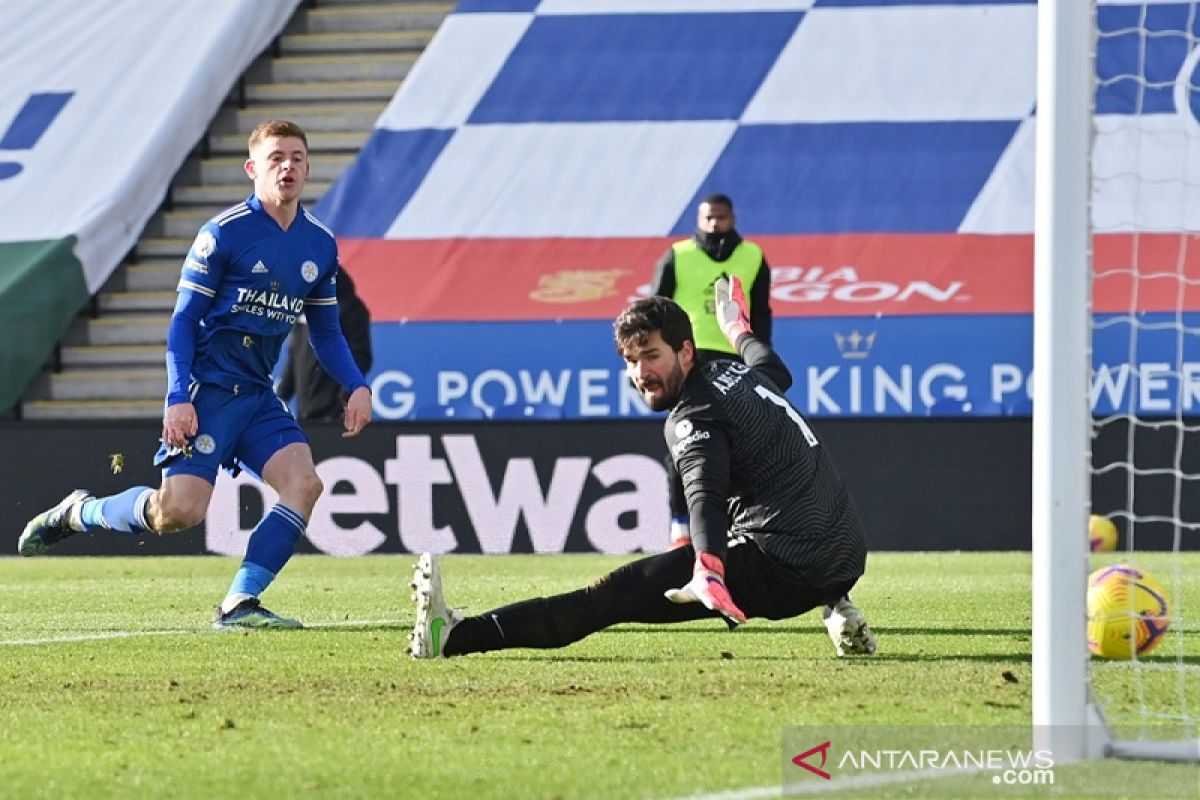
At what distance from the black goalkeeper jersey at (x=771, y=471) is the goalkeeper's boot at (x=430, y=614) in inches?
36.2

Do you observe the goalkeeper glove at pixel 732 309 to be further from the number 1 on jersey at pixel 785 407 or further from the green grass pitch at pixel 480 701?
the green grass pitch at pixel 480 701

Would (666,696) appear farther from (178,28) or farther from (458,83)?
(178,28)

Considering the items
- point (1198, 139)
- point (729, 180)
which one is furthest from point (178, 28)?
point (1198, 139)

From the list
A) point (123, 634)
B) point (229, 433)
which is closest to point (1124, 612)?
point (229, 433)

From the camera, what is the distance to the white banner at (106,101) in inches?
698

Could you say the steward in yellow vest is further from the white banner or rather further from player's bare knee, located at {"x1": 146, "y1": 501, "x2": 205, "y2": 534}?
the white banner

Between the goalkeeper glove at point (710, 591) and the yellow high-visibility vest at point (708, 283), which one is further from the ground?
the yellow high-visibility vest at point (708, 283)

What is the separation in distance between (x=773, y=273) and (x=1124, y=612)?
1054cm

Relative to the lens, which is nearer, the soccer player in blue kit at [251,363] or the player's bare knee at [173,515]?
the soccer player in blue kit at [251,363]

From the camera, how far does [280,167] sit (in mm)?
7477

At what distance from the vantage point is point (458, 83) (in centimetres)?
1786

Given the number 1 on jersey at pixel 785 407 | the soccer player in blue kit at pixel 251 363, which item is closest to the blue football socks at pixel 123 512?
the soccer player in blue kit at pixel 251 363

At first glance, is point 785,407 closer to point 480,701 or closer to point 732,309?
point 732,309

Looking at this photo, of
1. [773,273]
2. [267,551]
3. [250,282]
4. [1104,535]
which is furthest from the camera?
[773,273]
